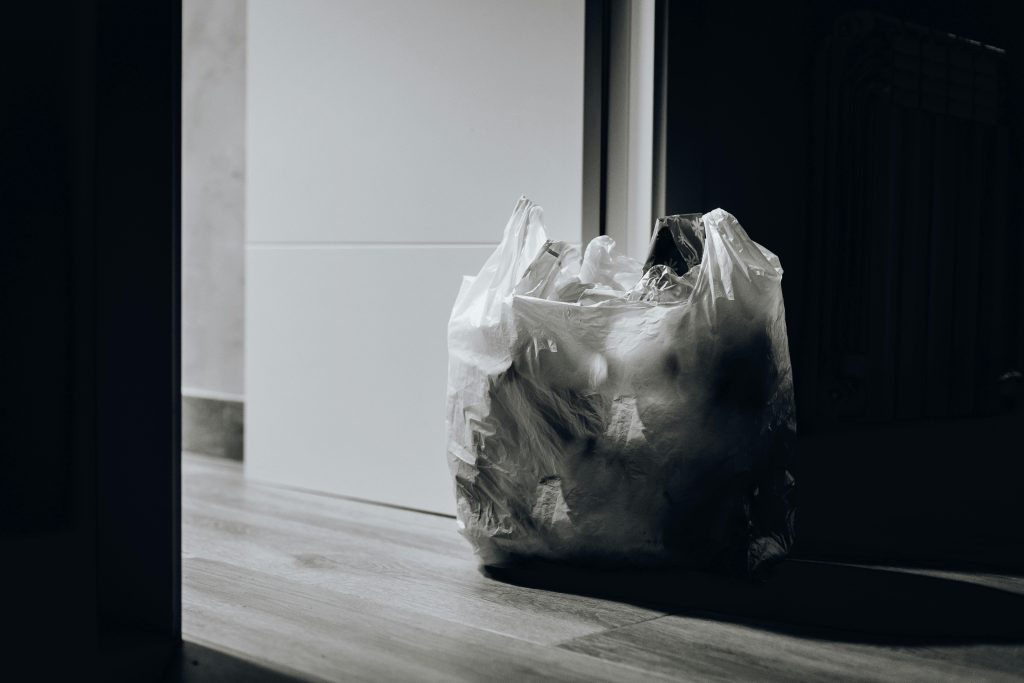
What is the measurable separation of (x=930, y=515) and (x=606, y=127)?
104 centimetres

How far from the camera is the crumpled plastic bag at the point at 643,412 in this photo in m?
1.63

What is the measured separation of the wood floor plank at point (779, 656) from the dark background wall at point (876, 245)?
0.53 meters

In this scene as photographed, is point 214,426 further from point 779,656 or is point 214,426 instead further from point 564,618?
point 779,656

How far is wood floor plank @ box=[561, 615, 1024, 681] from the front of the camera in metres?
1.26

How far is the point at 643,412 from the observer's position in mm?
1635

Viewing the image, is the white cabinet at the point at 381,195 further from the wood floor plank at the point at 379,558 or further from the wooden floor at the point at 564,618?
the wooden floor at the point at 564,618

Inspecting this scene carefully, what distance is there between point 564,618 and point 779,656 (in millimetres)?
310

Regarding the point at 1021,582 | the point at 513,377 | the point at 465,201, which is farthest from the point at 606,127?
the point at 1021,582

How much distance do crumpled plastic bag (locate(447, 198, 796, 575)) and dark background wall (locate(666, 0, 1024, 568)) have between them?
303mm
